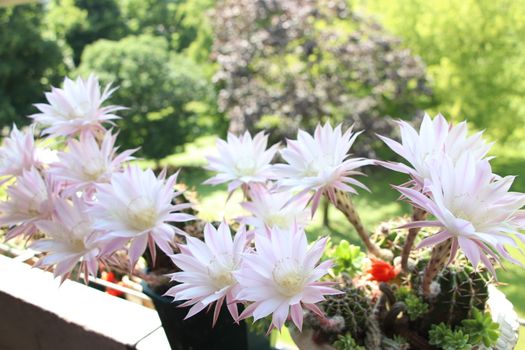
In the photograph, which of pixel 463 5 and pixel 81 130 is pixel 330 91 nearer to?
pixel 463 5

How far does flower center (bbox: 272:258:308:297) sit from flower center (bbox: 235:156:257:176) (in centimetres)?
22

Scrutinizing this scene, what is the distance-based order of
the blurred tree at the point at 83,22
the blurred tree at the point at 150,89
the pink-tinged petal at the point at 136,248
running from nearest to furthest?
the pink-tinged petal at the point at 136,248, the blurred tree at the point at 150,89, the blurred tree at the point at 83,22

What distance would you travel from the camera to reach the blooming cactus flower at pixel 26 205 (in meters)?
0.70

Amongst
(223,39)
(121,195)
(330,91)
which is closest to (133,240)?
Result: (121,195)

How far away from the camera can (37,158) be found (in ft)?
2.66

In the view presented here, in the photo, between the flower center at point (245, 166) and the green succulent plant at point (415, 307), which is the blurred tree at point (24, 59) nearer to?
the flower center at point (245, 166)

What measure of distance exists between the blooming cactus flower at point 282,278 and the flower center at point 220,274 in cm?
4

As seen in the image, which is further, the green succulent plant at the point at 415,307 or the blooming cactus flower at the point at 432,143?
the green succulent plant at the point at 415,307

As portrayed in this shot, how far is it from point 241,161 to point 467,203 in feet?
1.05

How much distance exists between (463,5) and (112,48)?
4643mm

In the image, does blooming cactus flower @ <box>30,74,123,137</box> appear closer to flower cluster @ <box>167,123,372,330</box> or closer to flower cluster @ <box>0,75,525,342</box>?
flower cluster @ <box>0,75,525,342</box>

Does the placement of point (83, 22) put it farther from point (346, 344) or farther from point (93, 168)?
point (346, 344)

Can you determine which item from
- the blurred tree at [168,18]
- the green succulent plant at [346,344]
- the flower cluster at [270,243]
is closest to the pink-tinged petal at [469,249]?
the flower cluster at [270,243]

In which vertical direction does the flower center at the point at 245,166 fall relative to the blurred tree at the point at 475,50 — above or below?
below
